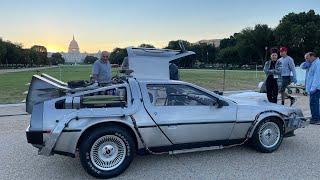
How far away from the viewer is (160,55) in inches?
251

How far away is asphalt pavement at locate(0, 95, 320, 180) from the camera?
5.06 metres

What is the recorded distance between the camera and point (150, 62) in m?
6.32

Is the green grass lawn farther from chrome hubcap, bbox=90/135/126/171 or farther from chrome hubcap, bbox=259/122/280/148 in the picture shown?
chrome hubcap, bbox=259/122/280/148

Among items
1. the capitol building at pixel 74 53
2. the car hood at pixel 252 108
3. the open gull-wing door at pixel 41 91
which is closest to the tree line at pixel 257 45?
→ the capitol building at pixel 74 53

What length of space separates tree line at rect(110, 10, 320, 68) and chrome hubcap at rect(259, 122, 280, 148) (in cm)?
5161

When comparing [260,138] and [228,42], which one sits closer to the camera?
[260,138]

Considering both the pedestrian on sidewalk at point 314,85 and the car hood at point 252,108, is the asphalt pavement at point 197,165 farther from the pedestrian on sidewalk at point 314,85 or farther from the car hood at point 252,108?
the pedestrian on sidewalk at point 314,85

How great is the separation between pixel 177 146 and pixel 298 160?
193 cm

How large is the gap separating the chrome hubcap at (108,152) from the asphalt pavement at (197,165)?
0.74 feet

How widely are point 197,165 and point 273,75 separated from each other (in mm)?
4940

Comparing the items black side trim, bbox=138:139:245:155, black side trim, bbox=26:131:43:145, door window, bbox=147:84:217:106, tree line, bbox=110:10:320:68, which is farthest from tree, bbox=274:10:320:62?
black side trim, bbox=26:131:43:145

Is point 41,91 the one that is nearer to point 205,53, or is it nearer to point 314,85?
point 314,85

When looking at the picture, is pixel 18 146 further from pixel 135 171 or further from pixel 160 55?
pixel 160 55

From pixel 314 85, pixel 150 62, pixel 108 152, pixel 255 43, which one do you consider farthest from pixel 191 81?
pixel 255 43
